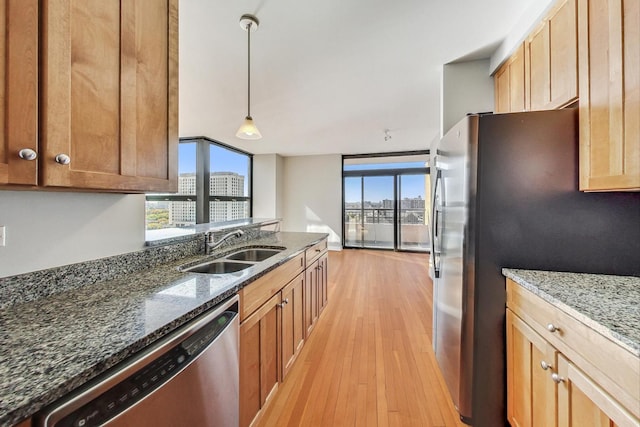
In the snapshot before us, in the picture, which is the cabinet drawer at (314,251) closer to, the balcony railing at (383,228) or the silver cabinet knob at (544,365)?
the silver cabinet knob at (544,365)

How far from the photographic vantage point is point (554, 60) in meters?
1.43

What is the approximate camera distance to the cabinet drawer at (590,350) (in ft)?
2.25

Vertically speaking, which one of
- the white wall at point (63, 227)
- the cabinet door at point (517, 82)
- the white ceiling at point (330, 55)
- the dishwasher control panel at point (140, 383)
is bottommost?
the dishwasher control panel at point (140, 383)

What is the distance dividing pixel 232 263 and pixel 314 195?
190 inches

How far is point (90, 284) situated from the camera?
Result: 3.67 feet

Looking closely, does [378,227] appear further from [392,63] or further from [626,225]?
[626,225]

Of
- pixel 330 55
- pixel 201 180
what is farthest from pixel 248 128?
pixel 201 180

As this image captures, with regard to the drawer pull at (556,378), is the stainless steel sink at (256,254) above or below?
above

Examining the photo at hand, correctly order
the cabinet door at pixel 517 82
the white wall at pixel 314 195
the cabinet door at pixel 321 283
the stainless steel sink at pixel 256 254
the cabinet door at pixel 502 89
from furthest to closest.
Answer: the white wall at pixel 314 195 → the cabinet door at pixel 321 283 → the stainless steel sink at pixel 256 254 → the cabinet door at pixel 502 89 → the cabinet door at pixel 517 82

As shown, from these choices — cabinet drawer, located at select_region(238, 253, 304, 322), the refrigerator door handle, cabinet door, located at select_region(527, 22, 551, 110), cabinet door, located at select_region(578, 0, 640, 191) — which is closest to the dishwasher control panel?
cabinet drawer, located at select_region(238, 253, 304, 322)

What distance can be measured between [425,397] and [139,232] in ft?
6.68

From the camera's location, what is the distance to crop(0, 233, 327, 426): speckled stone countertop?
516 mm

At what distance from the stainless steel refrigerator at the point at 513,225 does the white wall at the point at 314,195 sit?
4.95 metres

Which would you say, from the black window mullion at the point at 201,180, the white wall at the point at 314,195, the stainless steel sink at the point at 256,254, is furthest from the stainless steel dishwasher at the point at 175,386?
the white wall at the point at 314,195
